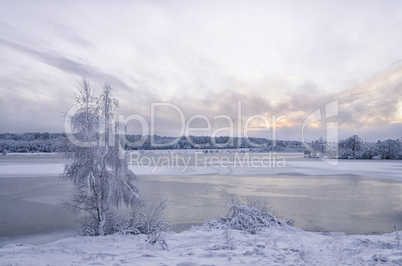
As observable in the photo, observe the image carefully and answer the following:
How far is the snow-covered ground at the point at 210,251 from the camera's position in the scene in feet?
20.3

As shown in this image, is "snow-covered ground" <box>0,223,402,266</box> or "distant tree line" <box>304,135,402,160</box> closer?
"snow-covered ground" <box>0,223,402,266</box>

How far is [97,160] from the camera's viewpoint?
934 cm

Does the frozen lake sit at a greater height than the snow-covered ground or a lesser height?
lesser

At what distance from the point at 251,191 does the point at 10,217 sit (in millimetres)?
14774

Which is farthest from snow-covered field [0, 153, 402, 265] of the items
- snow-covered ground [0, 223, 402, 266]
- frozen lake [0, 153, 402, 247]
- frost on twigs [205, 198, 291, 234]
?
frozen lake [0, 153, 402, 247]

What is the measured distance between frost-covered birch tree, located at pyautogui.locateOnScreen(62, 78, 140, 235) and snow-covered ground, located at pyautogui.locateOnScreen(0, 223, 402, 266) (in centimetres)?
119

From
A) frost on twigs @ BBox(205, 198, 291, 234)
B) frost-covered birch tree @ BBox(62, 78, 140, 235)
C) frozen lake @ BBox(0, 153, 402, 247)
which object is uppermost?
frost-covered birch tree @ BBox(62, 78, 140, 235)

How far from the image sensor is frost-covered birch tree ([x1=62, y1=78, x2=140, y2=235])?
9.02m

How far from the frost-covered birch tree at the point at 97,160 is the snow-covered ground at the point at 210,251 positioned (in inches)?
47.0

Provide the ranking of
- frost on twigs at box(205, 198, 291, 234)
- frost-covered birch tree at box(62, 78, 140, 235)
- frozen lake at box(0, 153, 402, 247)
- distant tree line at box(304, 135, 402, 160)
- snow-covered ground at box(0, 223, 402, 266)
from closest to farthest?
snow-covered ground at box(0, 223, 402, 266) → frost-covered birch tree at box(62, 78, 140, 235) → frost on twigs at box(205, 198, 291, 234) → frozen lake at box(0, 153, 402, 247) → distant tree line at box(304, 135, 402, 160)

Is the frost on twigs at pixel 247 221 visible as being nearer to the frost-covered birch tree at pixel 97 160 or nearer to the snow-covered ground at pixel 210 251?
the snow-covered ground at pixel 210 251

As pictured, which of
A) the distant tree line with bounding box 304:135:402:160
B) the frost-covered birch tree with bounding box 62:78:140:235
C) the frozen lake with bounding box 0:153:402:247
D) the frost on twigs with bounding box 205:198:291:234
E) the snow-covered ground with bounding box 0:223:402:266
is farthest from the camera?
the distant tree line with bounding box 304:135:402:160

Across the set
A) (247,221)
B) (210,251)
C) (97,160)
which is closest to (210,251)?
(210,251)

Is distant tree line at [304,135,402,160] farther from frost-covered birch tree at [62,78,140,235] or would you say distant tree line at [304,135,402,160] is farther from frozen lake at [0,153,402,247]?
frost-covered birch tree at [62,78,140,235]
